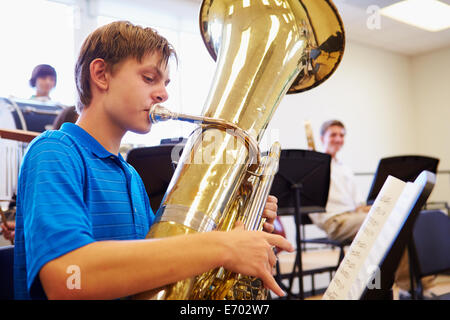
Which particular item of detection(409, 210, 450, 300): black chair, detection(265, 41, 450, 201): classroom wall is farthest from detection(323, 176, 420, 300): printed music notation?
detection(265, 41, 450, 201): classroom wall

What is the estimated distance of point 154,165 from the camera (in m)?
1.49

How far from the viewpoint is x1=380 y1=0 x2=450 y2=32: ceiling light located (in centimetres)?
440

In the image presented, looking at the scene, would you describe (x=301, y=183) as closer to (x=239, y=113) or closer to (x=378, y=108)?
(x=239, y=113)

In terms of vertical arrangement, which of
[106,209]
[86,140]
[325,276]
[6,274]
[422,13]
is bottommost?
[325,276]

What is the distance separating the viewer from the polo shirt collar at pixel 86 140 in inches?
29.1

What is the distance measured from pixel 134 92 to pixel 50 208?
292 mm

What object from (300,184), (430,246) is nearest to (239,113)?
(300,184)

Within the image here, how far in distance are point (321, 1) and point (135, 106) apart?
0.51m

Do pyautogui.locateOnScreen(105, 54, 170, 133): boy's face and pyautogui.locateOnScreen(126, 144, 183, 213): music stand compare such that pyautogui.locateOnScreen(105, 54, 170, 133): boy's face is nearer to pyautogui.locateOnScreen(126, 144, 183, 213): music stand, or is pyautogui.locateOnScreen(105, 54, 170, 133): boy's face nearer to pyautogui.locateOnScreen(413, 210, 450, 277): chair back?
pyautogui.locateOnScreen(126, 144, 183, 213): music stand

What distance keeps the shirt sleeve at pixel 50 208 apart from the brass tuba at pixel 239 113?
0.37ft

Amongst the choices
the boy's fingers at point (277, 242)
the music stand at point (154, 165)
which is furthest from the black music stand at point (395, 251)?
the music stand at point (154, 165)

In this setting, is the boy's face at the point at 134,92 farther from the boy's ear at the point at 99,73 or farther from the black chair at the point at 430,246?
the black chair at the point at 430,246

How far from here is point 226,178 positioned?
0.66 meters

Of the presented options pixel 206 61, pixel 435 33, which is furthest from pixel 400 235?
pixel 435 33
